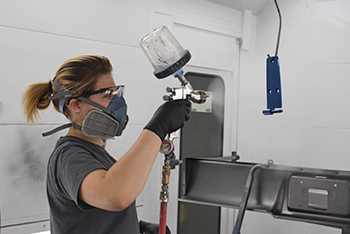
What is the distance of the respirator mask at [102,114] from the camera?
0.98 metres

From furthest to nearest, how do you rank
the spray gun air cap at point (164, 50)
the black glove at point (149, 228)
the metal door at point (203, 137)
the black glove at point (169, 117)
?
the metal door at point (203, 137)
the black glove at point (149, 228)
the spray gun air cap at point (164, 50)
the black glove at point (169, 117)

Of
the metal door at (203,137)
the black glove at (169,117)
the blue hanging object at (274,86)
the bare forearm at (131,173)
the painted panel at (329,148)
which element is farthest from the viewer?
the metal door at (203,137)

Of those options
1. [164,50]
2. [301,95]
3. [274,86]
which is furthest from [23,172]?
[301,95]

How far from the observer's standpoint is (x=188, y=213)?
7.63 ft

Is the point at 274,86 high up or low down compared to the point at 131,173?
up

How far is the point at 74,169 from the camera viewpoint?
0.76 meters

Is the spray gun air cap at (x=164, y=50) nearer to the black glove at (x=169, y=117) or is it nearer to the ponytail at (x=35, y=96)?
the black glove at (x=169, y=117)

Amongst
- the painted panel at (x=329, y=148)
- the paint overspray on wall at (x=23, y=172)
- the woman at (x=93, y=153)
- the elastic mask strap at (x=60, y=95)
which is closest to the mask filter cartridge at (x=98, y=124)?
the woman at (x=93, y=153)

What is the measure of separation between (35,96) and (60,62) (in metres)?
0.65

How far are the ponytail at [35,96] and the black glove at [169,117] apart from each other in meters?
0.43

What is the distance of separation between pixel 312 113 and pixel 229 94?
0.70 m

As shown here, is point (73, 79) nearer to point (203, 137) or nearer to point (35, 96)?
point (35, 96)

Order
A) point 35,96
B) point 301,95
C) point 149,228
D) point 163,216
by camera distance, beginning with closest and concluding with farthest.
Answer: point 35,96 < point 163,216 < point 149,228 < point 301,95

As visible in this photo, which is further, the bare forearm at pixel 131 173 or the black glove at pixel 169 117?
the black glove at pixel 169 117
